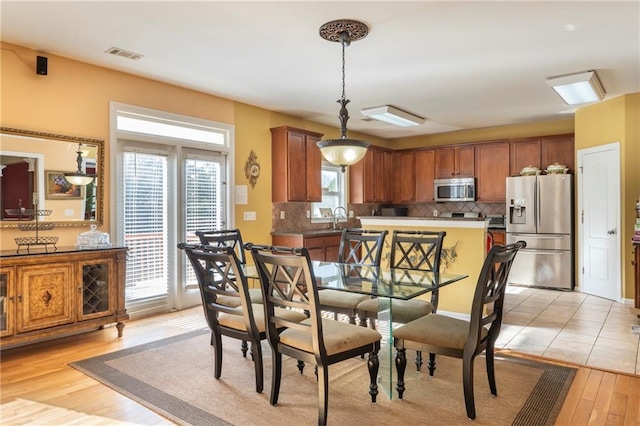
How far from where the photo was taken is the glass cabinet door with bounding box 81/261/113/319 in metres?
3.69

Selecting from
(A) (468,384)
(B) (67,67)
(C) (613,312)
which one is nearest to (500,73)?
(C) (613,312)

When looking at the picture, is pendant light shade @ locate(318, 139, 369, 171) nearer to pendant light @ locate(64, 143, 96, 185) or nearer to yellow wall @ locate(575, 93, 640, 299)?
pendant light @ locate(64, 143, 96, 185)

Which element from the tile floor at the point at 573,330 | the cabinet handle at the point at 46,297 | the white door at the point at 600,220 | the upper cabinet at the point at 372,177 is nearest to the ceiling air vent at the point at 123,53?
the cabinet handle at the point at 46,297

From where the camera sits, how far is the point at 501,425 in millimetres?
2297

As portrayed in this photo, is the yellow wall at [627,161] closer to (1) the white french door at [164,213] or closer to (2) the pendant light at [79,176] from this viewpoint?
(1) the white french door at [164,213]

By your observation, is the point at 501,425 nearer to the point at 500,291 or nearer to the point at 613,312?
the point at 500,291

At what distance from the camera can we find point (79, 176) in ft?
13.1

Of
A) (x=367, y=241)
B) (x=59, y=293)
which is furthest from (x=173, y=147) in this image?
(x=367, y=241)

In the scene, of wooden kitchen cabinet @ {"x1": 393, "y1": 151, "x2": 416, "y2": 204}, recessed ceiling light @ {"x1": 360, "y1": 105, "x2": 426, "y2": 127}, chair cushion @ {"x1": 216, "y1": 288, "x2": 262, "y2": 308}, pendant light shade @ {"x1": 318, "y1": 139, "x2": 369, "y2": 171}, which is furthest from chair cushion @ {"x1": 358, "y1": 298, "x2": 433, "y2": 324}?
wooden kitchen cabinet @ {"x1": 393, "y1": 151, "x2": 416, "y2": 204}

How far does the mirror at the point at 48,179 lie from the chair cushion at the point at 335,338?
259cm

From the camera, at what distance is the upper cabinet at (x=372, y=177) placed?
24.9 ft

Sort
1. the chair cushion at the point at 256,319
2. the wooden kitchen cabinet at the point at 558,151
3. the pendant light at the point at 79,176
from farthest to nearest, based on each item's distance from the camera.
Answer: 1. the wooden kitchen cabinet at the point at 558,151
2. the pendant light at the point at 79,176
3. the chair cushion at the point at 256,319

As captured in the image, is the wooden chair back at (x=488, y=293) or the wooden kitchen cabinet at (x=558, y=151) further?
the wooden kitchen cabinet at (x=558, y=151)

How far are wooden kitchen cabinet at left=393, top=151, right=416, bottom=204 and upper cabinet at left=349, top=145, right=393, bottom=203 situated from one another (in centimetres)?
12
